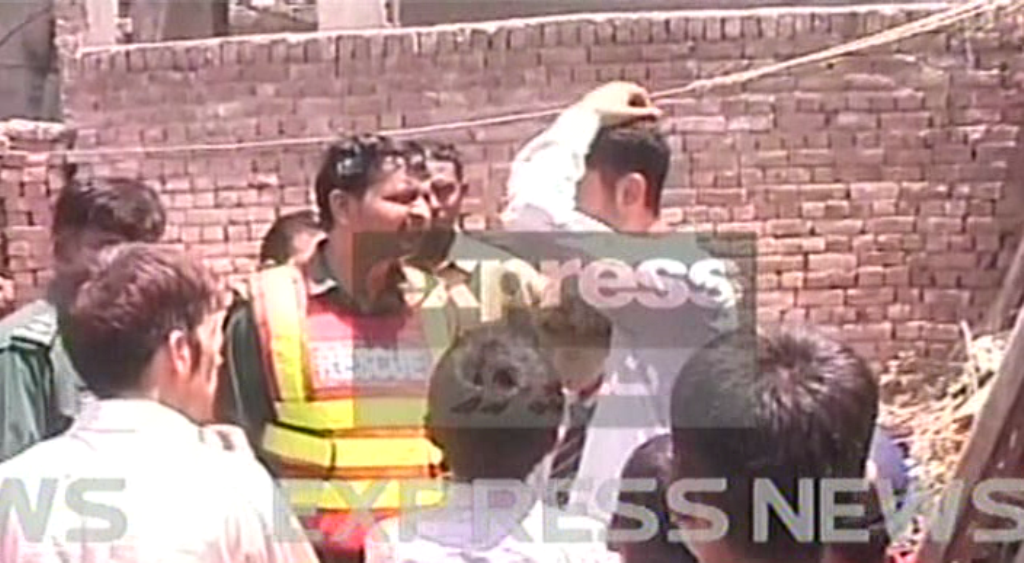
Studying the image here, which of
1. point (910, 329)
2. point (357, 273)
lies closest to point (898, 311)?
point (910, 329)

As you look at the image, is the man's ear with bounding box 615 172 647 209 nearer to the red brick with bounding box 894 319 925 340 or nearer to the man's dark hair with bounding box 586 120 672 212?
the man's dark hair with bounding box 586 120 672 212

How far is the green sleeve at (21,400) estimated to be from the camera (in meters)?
1.43

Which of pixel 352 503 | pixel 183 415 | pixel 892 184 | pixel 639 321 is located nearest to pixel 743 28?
pixel 892 184

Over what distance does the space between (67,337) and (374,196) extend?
0.29 meters

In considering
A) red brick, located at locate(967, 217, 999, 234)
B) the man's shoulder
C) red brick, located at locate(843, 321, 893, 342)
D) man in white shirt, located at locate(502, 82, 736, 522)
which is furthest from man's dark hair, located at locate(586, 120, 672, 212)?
the man's shoulder

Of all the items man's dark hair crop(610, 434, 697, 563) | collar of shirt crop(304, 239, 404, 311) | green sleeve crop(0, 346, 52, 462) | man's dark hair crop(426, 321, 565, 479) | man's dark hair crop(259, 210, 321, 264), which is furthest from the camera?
man's dark hair crop(259, 210, 321, 264)

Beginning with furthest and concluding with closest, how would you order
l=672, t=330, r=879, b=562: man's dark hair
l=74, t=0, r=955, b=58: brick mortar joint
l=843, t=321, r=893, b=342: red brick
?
l=74, t=0, r=955, b=58: brick mortar joint → l=843, t=321, r=893, b=342: red brick → l=672, t=330, r=879, b=562: man's dark hair

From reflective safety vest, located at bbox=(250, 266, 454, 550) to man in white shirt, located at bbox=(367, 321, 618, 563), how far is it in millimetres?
68

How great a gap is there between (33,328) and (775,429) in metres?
0.65

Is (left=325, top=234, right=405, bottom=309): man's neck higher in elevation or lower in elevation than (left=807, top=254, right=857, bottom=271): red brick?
higher

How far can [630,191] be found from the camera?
161 centimetres

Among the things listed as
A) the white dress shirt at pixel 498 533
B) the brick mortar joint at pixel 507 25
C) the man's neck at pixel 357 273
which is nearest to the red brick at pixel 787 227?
the brick mortar joint at pixel 507 25

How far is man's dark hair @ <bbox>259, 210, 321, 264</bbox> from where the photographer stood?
1.66m

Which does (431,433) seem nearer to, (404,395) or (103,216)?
(404,395)
